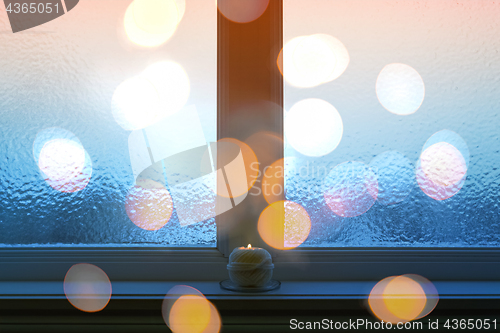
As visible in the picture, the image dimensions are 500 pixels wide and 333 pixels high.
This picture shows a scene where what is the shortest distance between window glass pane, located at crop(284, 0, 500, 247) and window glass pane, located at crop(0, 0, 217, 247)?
12.6 inches

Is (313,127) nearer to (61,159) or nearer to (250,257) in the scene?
(250,257)

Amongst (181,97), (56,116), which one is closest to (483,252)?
(181,97)

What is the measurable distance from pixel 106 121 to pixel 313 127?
0.67m

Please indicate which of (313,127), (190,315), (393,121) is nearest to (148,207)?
(190,315)

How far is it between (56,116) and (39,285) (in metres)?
0.51

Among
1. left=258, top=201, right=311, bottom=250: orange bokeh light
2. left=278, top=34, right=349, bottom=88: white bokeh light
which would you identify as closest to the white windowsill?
left=258, top=201, right=311, bottom=250: orange bokeh light

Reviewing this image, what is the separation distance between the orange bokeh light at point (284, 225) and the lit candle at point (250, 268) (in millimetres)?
153

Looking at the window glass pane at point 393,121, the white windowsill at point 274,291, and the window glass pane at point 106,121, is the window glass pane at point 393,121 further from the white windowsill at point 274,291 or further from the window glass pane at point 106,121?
the window glass pane at point 106,121

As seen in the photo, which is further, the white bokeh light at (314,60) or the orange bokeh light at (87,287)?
the white bokeh light at (314,60)

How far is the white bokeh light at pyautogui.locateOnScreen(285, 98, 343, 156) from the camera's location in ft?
3.46

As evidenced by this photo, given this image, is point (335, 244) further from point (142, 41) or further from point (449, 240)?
point (142, 41)

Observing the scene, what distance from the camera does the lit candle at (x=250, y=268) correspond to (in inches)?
31.8

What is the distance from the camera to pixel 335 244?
103cm

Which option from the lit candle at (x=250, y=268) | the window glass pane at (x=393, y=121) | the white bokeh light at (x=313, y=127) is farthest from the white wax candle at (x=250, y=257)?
the white bokeh light at (x=313, y=127)
